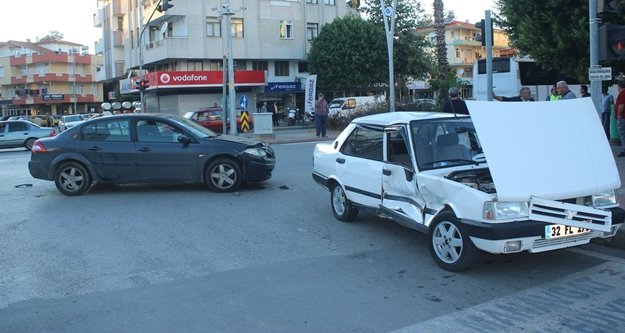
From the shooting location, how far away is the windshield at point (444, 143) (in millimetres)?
6309

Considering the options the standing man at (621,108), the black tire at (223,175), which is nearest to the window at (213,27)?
the black tire at (223,175)

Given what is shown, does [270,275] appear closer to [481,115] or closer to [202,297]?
[202,297]

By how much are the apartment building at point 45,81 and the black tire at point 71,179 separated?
7530 centimetres

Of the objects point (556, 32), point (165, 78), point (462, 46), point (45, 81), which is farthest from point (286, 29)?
point (45, 81)

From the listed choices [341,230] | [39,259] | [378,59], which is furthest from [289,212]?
[378,59]

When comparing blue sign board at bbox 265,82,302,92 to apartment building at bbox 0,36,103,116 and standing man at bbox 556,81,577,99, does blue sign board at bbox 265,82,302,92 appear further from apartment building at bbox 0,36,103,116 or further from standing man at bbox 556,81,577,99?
apartment building at bbox 0,36,103,116

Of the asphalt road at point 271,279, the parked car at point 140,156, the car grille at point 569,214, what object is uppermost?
the parked car at point 140,156

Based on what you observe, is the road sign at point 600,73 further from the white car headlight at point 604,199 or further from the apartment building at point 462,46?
the apartment building at point 462,46

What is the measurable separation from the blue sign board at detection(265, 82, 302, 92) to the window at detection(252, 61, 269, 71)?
1.49 m

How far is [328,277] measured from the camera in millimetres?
5586

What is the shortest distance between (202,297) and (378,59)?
40.9 metres

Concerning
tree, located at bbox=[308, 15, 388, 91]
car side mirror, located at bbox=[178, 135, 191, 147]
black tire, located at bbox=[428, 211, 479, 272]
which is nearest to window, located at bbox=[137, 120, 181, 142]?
car side mirror, located at bbox=[178, 135, 191, 147]

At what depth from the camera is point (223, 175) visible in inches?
410

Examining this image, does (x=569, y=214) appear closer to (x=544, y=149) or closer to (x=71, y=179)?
(x=544, y=149)
